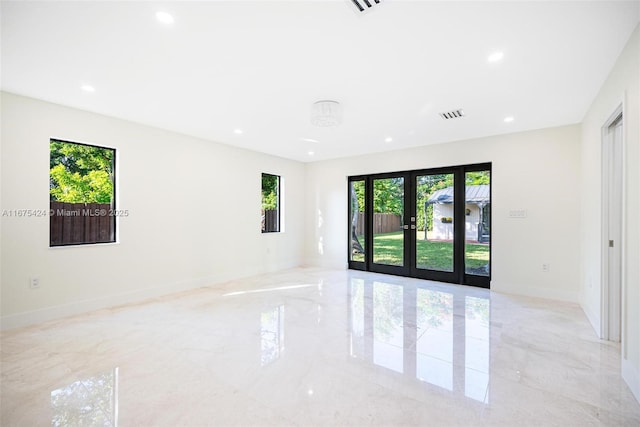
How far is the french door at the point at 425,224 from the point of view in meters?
5.12

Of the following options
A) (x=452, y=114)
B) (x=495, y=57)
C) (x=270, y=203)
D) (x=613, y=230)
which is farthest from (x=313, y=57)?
(x=270, y=203)

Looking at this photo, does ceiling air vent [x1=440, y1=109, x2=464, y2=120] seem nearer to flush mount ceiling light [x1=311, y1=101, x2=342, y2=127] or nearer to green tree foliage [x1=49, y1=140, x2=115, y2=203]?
flush mount ceiling light [x1=311, y1=101, x2=342, y2=127]

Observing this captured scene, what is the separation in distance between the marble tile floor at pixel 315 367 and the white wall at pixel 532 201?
60 centimetres

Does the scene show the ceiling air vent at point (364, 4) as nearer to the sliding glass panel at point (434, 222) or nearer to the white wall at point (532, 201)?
the white wall at point (532, 201)

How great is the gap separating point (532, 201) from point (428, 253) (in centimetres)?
186

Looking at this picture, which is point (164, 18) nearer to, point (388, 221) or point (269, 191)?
point (269, 191)

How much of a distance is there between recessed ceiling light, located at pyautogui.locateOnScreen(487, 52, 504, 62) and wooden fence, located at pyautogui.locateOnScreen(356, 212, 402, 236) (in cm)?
373

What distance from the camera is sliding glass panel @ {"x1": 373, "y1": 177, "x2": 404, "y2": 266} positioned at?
19.7ft

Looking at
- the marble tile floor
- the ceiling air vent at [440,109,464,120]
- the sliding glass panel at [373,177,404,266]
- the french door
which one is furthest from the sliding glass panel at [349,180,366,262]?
the ceiling air vent at [440,109,464,120]

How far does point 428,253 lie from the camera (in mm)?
5652

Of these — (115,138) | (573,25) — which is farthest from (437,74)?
(115,138)

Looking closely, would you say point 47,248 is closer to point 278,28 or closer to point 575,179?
point 278,28

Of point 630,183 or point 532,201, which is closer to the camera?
point 630,183

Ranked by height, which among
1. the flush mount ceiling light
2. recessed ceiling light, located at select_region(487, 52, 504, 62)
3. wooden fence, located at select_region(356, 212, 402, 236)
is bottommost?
wooden fence, located at select_region(356, 212, 402, 236)
